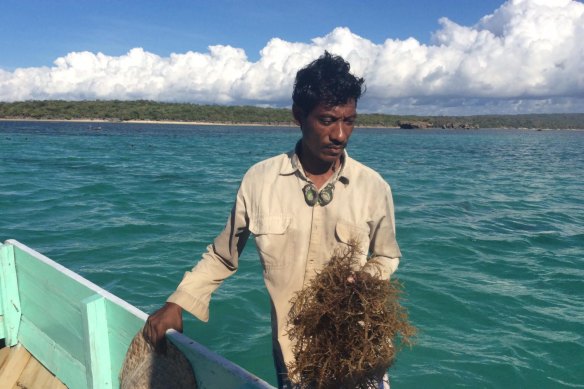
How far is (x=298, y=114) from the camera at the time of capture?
242cm

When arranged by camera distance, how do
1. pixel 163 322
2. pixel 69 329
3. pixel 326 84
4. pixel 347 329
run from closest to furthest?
pixel 347 329 < pixel 326 84 < pixel 163 322 < pixel 69 329

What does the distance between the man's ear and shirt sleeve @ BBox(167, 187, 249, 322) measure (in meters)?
0.45

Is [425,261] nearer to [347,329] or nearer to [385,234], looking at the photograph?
[385,234]

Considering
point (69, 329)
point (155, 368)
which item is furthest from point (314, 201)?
point (69, 329)

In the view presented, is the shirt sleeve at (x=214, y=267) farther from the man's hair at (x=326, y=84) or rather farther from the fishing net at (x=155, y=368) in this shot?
the man's hair at (x=326, y=84)

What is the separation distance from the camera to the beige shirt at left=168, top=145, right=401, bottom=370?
233 cm

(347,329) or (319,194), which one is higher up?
(319,194)

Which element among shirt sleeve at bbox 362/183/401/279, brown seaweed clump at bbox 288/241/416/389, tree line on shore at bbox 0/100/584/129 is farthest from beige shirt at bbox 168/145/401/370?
tree line on shore at bbox 0/100/584/129

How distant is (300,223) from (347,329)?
0.68 meters

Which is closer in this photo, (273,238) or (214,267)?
(273,238)

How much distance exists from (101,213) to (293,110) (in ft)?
38.0

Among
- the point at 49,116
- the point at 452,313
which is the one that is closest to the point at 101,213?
the point at 452,313

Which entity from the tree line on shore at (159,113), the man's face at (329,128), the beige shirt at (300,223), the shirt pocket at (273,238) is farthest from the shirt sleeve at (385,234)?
the tree line on shore at (159,113)

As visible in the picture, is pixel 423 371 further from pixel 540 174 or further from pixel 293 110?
pixel 540 174
